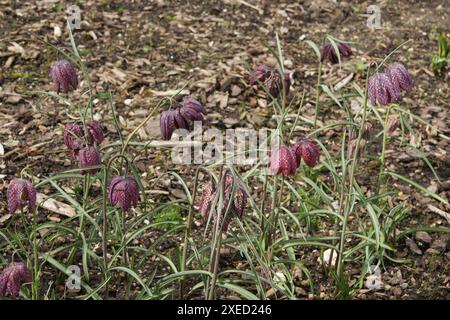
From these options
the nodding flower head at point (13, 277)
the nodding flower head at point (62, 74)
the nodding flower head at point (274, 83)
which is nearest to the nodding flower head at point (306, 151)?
the nodding flower head at point (274, 83)

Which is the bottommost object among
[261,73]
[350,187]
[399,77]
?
[350,187]

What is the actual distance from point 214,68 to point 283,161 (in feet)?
6.11

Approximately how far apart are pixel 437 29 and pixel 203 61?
58.4 inches

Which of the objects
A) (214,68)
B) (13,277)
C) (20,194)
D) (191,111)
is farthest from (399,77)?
(214,68)

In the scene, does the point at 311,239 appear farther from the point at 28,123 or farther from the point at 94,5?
the point at 94,5

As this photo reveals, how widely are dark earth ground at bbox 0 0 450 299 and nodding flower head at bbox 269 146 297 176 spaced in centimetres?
64

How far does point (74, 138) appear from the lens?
2592mm

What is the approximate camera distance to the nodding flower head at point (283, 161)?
240 centimetres

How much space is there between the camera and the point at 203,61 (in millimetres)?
4262

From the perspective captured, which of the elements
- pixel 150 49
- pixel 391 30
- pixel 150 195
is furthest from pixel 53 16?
pixel 391 30

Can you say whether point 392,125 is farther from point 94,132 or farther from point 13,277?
point 13,277

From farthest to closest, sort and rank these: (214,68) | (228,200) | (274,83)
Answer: (214,68), (274,83), (228,200)

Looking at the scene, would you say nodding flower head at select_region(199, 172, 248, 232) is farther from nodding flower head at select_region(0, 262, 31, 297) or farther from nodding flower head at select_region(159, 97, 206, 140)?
nodding flower head at select_region(0, 262, 31, 297)

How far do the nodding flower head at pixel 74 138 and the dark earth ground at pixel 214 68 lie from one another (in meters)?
0.68
